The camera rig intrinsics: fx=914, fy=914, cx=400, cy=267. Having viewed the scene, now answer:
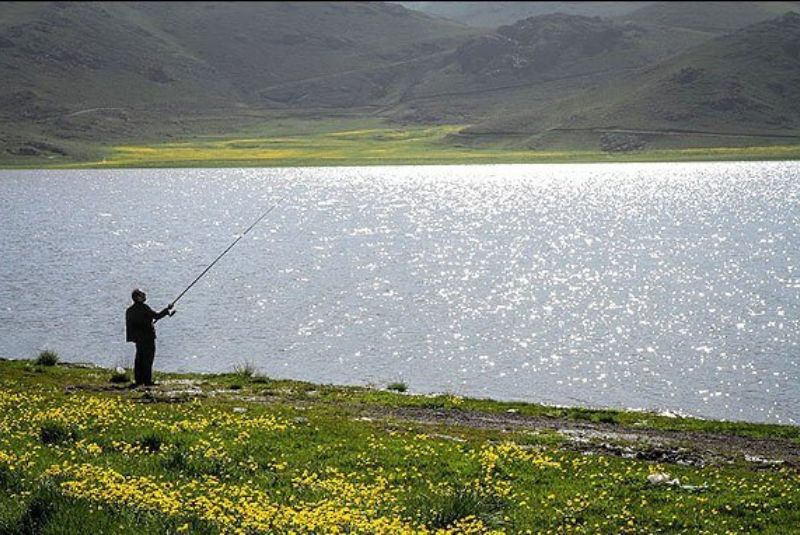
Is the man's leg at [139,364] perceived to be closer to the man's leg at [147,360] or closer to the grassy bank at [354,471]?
the man's leg at [147,360]

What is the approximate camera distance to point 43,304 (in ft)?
191

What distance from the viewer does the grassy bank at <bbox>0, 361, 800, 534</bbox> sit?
14453 mm

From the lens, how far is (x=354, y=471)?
18125mm

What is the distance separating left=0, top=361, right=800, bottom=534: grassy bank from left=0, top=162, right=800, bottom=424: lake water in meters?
13.6

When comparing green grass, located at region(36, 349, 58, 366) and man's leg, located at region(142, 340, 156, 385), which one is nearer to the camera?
man's leg, located at region(142, 340, 156, 385)

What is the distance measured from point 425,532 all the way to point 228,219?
360ft

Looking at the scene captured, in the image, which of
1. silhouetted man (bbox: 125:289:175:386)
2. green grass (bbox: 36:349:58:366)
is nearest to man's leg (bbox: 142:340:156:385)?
silhouetted man (bbox: 125:289:175:386)

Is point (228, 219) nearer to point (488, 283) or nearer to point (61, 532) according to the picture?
point (488, 283)

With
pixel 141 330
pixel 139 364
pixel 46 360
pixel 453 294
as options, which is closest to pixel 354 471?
pixel 141 330

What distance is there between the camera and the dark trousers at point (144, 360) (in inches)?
1113

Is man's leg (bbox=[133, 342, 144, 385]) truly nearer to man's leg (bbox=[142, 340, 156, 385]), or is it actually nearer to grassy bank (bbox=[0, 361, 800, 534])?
man's leg (bbox=[142, 340, 156, 385])

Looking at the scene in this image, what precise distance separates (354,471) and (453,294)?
148 ft

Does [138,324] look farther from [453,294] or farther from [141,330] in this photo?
[453,294]

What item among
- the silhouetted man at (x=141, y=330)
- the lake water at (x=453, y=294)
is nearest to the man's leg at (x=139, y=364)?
the silhouetted man at (x=141, y=330)
